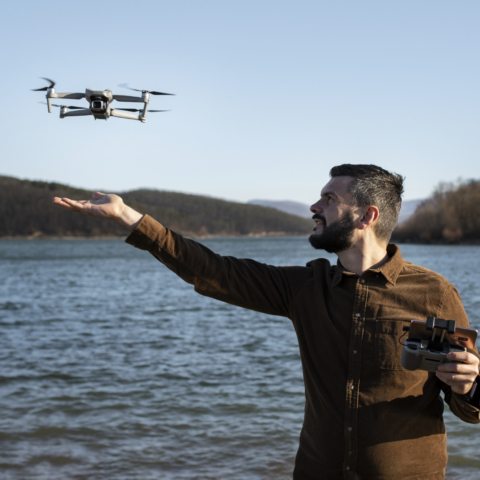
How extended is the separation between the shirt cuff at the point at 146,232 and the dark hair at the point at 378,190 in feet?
3.57

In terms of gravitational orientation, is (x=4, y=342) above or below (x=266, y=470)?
below

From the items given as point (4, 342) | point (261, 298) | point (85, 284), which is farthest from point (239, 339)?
point (85, 284)

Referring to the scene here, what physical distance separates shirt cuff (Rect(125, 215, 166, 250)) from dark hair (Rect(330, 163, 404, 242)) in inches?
42.9

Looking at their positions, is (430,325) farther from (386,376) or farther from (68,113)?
(68,113)

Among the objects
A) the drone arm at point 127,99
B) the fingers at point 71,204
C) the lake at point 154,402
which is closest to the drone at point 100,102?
the drone arm at point 127,99

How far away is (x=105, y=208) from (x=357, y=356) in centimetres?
155

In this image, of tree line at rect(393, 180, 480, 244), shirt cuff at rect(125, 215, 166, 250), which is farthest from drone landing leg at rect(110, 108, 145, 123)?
tree line at rect(393, 180, 480, 244)

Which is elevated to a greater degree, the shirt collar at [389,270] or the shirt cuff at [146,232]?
the shirt cuff at [146,232]

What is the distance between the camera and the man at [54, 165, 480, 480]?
8.43 ft

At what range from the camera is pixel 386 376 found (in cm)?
262

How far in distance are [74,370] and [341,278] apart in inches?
449

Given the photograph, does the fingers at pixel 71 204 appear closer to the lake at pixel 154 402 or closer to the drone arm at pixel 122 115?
the drone arm at pixel 122 115

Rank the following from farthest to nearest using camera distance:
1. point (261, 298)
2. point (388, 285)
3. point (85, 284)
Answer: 1. point (85, 284)
2. point (261, 298)
3. point (388, 285)

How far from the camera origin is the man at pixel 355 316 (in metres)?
2.57
